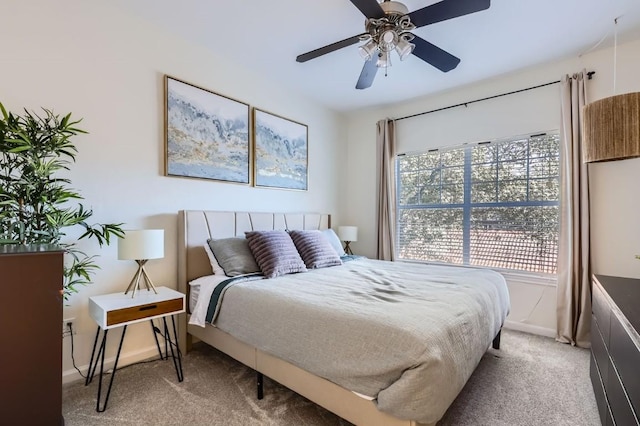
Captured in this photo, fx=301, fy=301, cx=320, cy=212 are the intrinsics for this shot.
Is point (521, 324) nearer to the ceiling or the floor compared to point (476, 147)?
nearer to the floor

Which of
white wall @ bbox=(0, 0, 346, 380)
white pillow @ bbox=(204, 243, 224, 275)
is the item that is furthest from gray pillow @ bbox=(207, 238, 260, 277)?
white wall @ bbox=(0, 0, 346, 380)

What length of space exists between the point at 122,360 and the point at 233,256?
3.83ft

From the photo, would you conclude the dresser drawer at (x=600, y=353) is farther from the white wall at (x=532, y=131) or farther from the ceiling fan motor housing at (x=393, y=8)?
the ceiling fan motor housing at (x=393, y=8)

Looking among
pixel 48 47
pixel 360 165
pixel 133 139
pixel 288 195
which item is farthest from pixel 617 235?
pixel 48 47

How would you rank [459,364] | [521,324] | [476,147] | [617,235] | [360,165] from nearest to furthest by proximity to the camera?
[459,364]
[617,235]
[521,324]
[476,147]
[360,165]

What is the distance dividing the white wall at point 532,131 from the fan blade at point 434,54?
4.60 feet

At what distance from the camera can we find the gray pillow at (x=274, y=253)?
256 centimetres

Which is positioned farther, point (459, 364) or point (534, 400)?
point (534, 400)

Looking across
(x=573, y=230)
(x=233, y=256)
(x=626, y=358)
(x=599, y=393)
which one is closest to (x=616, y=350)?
(x=626, y=358)

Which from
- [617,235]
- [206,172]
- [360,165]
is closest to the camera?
[617,235]

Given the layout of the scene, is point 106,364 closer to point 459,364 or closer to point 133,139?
point 133,139

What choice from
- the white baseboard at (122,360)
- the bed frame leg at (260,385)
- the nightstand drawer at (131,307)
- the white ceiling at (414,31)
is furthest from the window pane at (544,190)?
the white baseboard at (122,360)

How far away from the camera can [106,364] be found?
7.61 feet

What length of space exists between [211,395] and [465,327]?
1.67 m
